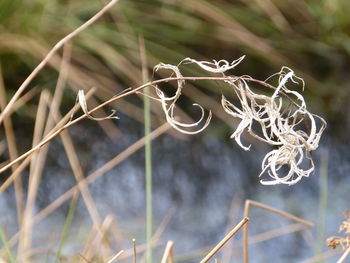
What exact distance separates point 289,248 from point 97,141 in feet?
2.13

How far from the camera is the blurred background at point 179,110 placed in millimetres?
1884

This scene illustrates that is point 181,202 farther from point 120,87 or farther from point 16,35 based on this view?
point 16,35

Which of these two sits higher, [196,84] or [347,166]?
[196,84]

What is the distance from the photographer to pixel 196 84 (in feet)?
7.43

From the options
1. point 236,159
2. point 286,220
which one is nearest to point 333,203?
point 286,220

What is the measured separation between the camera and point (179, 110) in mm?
2164

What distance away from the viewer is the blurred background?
6.18ft

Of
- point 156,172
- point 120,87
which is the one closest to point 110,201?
point 156,172

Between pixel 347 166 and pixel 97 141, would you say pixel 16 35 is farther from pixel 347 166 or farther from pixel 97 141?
pixel 347 166

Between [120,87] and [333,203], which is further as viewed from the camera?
[120,87]

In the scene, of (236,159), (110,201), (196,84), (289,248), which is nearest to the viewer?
(289,248)

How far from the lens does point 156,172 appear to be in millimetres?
2064

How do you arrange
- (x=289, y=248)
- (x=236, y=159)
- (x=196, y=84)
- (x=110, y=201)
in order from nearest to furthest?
(x=289, y=248), (x=110, y=201), (x=236, y=159), (x=196, y=84)

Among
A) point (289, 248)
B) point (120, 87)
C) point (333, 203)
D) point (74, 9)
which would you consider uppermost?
point (74, 9)
